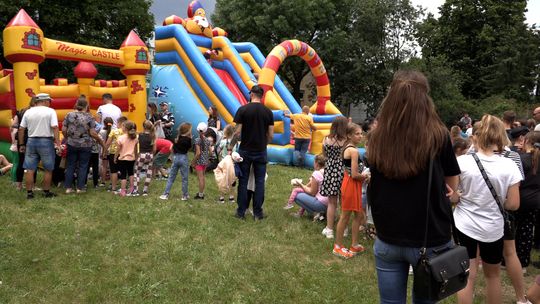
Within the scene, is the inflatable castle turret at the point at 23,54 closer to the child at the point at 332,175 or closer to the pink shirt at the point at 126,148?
the pink shirt at the point at 126,148

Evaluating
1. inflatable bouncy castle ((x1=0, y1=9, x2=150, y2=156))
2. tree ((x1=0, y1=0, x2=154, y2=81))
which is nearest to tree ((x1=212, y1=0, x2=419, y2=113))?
tree ((x1=0, y1=0, x2=154, y2=81))

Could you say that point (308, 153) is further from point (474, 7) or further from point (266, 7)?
point (474, 7)

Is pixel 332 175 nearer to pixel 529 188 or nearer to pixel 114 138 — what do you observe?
pixel 529 188

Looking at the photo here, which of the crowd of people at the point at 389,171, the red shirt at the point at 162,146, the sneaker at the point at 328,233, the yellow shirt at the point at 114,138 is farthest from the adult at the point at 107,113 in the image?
the sneaker at the point at 328,233

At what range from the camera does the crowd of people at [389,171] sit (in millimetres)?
2199

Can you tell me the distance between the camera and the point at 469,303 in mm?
3248

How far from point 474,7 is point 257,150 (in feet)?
101

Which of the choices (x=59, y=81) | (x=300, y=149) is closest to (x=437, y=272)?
(x=300, y=149)

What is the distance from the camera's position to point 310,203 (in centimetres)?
609

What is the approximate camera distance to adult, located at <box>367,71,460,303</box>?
216 cm

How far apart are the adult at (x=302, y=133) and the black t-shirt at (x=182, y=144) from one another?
4.44 metres

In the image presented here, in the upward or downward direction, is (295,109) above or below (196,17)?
below

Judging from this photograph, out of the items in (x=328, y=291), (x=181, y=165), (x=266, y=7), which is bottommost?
(x=328, y=291)

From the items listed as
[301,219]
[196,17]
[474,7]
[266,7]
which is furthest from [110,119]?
[474,7]
